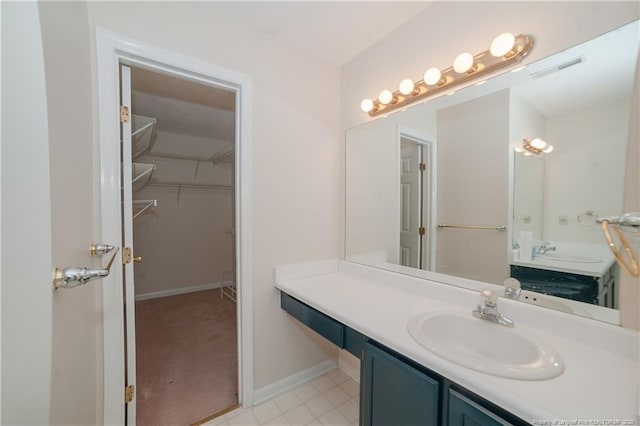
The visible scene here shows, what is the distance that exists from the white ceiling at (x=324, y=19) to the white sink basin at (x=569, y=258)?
1.40 meters

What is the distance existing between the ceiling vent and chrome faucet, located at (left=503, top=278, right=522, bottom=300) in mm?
879

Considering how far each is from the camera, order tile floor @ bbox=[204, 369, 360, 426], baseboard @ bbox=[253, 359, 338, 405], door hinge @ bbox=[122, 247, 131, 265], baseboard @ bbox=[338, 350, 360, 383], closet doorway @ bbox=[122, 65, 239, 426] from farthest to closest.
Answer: baseboard @ bbox=[338, 350, 360, 383] → closet doorway @ bbox=[122, 65, 239, 426] → baseboard @ bbox=[253, 359, 338, 405] → tile floor @ bbox=[204, 369, 360, 426] → door hinge @ bbox=[122, 247, 131, 265]

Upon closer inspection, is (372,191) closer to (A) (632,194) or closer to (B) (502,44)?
(B) (502,44)

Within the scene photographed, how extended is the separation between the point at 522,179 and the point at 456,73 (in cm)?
61

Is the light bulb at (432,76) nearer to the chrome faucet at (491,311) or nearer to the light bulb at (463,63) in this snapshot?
the light bulb at (463,63)

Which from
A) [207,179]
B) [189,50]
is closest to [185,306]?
[207,179]

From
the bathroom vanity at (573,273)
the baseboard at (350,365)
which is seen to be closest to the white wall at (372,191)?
the bathroom vanity at (573,273)

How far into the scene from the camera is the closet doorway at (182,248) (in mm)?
1785

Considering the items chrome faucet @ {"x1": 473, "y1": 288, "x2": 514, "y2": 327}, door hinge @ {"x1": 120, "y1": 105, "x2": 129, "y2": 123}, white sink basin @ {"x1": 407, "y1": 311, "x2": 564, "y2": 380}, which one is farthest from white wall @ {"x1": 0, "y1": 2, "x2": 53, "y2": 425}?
chrome faucet @ {"x1": 473, "y1": 288, "x2": 514, "y2": 327}

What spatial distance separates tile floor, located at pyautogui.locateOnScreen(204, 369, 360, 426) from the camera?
151 cm

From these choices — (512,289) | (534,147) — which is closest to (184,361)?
(512,289)

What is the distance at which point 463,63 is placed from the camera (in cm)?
121

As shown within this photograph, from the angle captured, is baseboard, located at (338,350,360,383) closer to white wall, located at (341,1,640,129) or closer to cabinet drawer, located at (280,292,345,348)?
cabinet drawer, located at (280,292,345,348)

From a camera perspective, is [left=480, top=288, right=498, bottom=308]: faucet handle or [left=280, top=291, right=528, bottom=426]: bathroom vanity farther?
[left=480, top=288, right=498, bottom=308]: faucet handle
